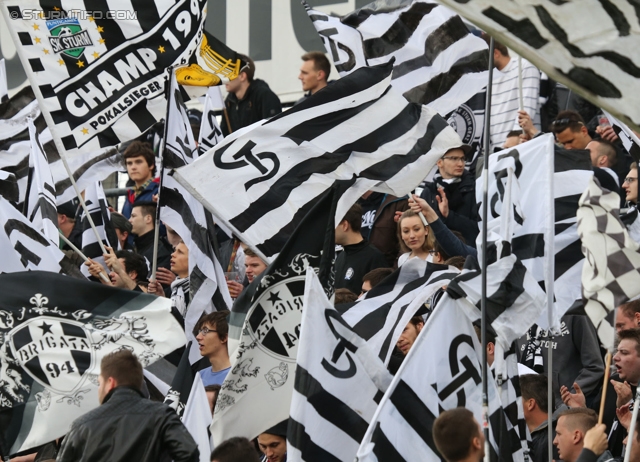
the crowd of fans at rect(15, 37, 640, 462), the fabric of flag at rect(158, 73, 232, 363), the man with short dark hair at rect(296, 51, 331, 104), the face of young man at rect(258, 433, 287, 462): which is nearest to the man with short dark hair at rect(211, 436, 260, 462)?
the crowd of fans at rect(15, 37, 640, 462)

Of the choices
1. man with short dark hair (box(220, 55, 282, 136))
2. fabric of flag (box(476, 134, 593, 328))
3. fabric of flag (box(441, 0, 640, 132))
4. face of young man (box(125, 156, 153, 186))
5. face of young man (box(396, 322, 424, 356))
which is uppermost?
fabric of flag (box(441, 0, 640, 132))

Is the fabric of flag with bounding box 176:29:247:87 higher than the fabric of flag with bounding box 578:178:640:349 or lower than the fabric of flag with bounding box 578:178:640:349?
lower

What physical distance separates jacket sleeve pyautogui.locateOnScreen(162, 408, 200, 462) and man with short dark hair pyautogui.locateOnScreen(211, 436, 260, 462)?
16cm

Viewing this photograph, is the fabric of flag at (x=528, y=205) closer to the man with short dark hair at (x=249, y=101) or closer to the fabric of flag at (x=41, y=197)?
the fabric of flag at (x=41, y=197)

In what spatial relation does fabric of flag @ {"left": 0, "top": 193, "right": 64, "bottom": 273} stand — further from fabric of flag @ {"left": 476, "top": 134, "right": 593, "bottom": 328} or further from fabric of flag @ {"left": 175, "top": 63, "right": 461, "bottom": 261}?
fabric of flag @ {"left": 476, "top": 134, "right": 593, "bottom": 328}

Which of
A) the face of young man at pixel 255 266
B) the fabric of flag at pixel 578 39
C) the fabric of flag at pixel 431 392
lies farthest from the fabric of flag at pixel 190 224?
the fabric of flag at pixel 578 39

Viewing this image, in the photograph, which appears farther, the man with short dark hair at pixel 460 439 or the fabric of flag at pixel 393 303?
the fabric of flag at pixel 393 303

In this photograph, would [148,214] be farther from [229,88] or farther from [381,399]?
[381,399]

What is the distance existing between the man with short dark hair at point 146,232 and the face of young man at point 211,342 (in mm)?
3013

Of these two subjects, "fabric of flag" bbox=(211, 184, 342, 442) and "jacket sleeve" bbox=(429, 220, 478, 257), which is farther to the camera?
"jacket sleeve" bbox=(429, 220, 478, 257)

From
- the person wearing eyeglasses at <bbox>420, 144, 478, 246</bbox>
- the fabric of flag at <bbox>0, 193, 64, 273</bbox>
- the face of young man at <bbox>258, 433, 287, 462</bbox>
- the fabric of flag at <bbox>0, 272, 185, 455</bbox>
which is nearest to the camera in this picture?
the face of young man at <bbox>258, 433, 287, 462</bbox>

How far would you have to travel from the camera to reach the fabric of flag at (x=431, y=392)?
6113 millimetres

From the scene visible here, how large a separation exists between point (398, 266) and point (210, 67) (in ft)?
11.6

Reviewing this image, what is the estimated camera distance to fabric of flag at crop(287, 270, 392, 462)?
632 centimetres
